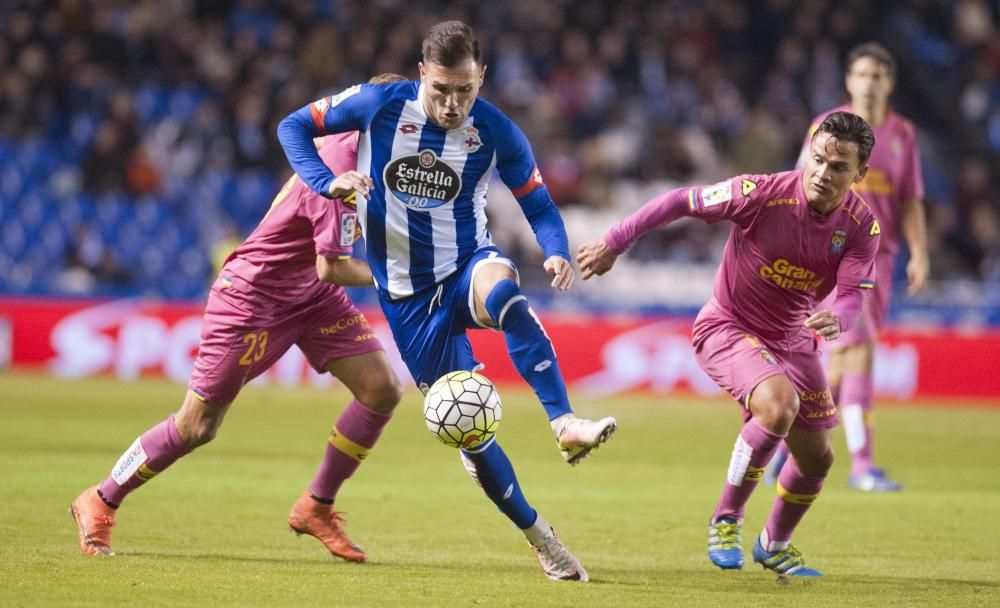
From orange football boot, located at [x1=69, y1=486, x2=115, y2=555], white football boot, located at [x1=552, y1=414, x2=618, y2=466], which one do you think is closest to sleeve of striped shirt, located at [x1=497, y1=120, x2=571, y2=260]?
white football boot, located at [x1=552, y1=414, x2=618, y2=466]

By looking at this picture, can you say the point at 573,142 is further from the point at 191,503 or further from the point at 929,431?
the point at 191,503

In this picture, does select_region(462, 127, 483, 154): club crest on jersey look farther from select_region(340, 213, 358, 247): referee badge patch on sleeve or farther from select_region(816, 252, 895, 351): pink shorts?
select_region(816, 252, 895, 351): pink shorts

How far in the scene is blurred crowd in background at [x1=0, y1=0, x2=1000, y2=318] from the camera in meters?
18.4

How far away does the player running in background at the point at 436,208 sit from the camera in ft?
19.8

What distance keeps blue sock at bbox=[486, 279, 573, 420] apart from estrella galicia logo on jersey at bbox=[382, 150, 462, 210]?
64 cm

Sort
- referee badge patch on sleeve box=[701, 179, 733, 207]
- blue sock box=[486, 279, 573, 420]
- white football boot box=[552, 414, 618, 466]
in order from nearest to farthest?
white football boot box=[552, 414, 618, 466] < blue sock box=[486, 279, 573, 420] < referee badge patch on sleeve box=[701, 179, 733, 207]

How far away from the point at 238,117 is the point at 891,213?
11665 mm

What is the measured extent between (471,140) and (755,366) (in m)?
1.68

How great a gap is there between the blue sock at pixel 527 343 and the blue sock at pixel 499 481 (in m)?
0.46

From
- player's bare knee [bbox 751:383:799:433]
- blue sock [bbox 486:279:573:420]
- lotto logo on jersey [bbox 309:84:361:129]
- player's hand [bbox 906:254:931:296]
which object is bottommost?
player's hand [bbox 906:254:931:296]

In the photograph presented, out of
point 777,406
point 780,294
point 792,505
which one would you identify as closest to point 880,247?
point 780,294

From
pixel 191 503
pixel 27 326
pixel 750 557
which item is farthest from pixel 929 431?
pixel 27 326

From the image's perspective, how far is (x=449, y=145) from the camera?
6.11 metres

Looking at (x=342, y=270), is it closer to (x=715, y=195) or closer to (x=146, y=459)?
(x=146, y=459)
